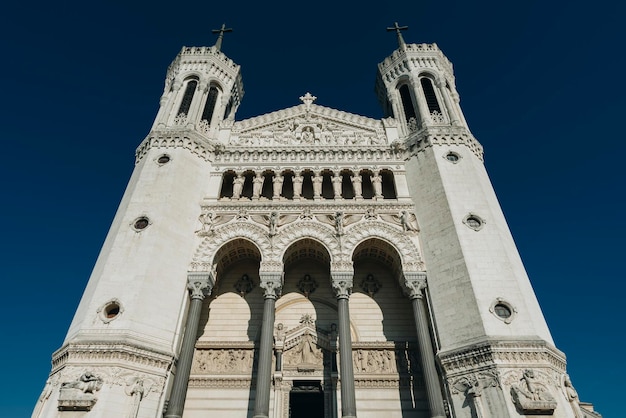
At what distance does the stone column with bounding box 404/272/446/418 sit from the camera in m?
13.6

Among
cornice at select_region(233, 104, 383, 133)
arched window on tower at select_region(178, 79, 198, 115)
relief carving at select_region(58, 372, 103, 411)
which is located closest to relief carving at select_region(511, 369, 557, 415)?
relief carving at select_region(58, 372, 103, 411)

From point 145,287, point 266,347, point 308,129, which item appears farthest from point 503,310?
point 308,129

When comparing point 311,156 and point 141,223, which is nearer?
point 141,223

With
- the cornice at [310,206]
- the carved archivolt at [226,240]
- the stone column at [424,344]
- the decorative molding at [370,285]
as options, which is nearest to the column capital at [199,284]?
the carved archivolt at [226,240]

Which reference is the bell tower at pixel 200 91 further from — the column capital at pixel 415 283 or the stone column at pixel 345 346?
the column capital at pixel 415 283

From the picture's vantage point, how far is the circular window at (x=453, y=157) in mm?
19742

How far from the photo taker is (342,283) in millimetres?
16562

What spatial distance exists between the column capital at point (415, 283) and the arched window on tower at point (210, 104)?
1449cm

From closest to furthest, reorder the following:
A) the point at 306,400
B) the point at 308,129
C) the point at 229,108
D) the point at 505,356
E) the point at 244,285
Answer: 1. the point at 505,356
2. the point at 306,400
3. the point at 244,285
4. the point at 308,129
5. the point at 229,108

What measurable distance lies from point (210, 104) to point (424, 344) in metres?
17.9

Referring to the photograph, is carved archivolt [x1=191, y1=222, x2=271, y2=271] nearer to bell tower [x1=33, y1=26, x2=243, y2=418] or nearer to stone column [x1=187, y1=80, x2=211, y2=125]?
bell tower [x1=33, y1=26, x2=243, y2=418]

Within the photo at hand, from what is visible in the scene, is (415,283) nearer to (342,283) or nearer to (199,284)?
(342,283)

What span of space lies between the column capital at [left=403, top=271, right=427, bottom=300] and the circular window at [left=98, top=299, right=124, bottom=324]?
1084 cm

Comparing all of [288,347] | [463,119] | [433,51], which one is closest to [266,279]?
[288,347]
